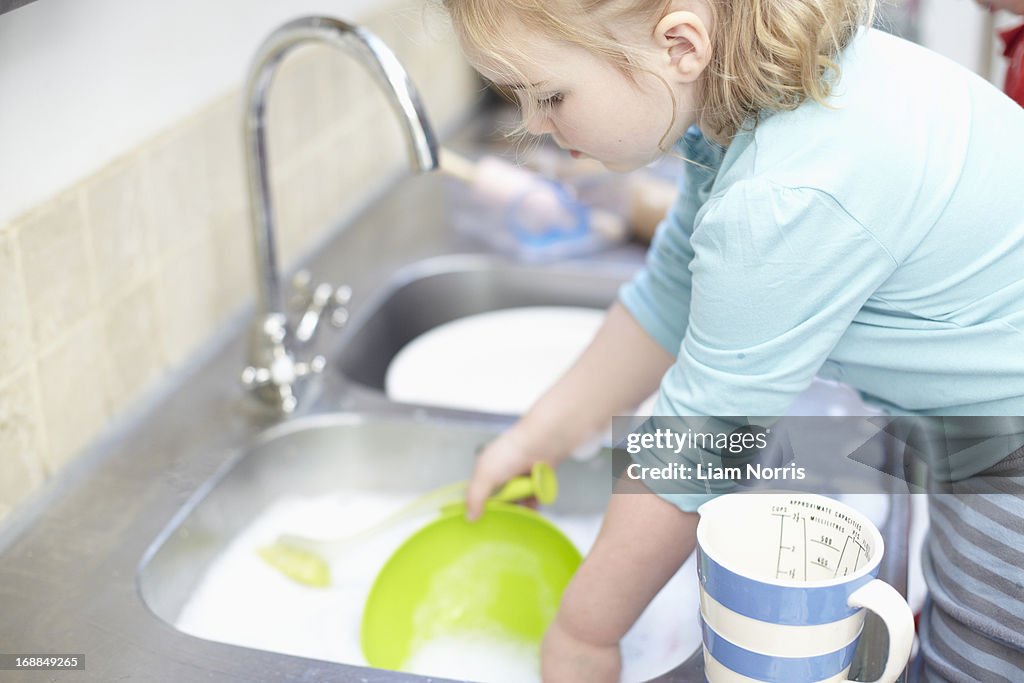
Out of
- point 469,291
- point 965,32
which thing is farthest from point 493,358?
point 965,32

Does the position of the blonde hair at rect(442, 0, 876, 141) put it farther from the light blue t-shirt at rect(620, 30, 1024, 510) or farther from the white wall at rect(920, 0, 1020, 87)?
the white wall at rect(920, 0, 1020, 87)

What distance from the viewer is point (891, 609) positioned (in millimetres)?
598

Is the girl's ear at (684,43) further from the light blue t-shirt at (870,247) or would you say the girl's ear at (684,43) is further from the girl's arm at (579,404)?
the girl's arm at (579,404)

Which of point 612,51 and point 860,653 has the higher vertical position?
point 612,51

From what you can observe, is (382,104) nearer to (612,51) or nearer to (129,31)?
(129,31)

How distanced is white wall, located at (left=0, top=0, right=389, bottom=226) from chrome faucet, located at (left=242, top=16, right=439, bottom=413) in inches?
4.6

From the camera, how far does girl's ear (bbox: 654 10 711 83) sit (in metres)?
0.66

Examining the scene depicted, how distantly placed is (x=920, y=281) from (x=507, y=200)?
2.56 feet

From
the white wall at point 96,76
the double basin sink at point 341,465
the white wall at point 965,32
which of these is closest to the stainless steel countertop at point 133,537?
the double basin sink at point 341,465

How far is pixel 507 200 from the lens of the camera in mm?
1434

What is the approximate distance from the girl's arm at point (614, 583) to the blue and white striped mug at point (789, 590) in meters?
0.07

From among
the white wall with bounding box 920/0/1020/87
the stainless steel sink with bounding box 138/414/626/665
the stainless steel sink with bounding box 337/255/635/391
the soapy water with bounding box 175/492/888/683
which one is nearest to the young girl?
the soapy water with bounding box 175/492/888/683

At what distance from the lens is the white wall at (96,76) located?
0.86 metres

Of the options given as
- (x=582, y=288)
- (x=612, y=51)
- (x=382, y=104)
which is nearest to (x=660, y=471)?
(x=612, y=51)
